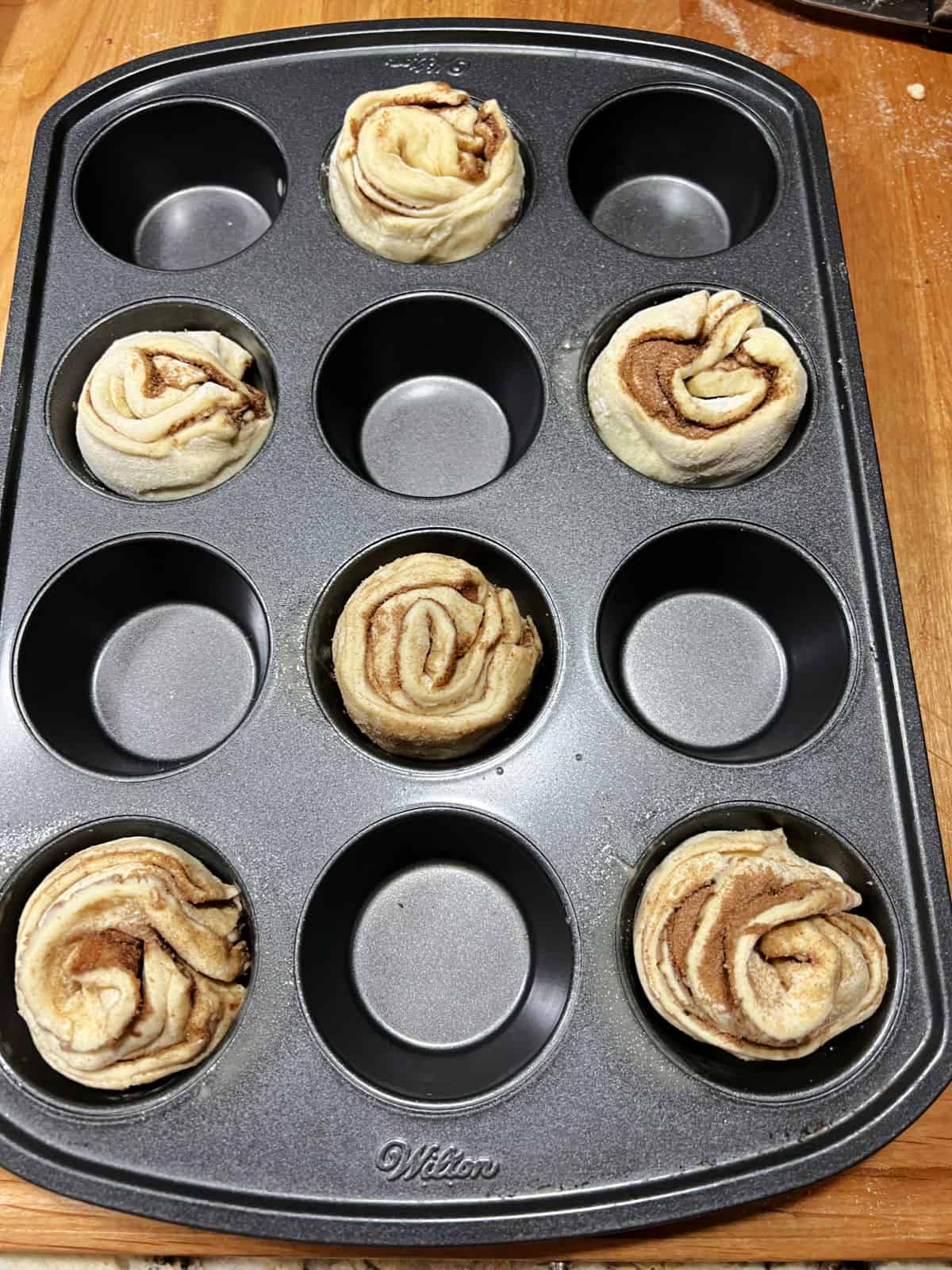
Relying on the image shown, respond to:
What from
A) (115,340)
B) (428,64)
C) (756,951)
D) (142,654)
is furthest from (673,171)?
(756,951)

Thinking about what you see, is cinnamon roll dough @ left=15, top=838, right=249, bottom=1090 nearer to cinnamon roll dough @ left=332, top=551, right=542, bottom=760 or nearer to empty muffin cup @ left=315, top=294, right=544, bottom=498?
cinnamon roll dough @ left=332, top=551, right=542, bottom=760

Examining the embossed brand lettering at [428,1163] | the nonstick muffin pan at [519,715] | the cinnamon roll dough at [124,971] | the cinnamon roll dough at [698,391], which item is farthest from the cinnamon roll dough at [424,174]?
the embossed brand lettering at [428,1163]

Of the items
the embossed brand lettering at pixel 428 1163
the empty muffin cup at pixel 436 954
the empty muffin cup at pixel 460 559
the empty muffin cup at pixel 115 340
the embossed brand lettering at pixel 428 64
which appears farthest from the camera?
the embossed brand lettering at pixel 428 64

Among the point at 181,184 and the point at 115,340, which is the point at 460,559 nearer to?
the point at 115,340

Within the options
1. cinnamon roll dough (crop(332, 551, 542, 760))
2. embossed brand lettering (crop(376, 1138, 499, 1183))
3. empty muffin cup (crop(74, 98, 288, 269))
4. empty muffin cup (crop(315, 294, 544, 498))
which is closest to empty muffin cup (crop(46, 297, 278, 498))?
empty muffin cup (crop(315, 294, 544, 498))

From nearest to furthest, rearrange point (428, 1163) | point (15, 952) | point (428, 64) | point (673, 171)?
point (428, 1163)
point (15, 952)
point (428, 64)
point (673, 171)

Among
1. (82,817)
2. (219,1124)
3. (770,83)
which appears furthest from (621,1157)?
(770,83)

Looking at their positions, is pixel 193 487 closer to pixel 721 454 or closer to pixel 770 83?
pixel 721 454

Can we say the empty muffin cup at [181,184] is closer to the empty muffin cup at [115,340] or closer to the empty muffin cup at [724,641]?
the empty muffin cup at [115,340]
